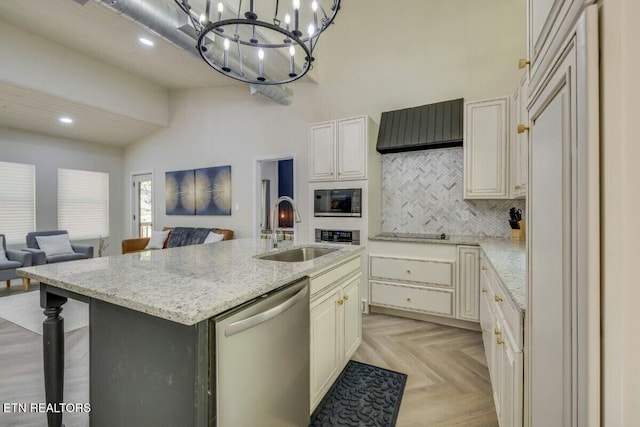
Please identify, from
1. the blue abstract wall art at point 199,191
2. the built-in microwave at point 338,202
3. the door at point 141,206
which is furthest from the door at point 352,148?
the door at point 141,206

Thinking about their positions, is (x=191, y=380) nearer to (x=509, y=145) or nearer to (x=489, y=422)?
(x=489, y=422)

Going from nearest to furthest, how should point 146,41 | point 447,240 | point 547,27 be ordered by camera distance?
point 547,27 < point 447,240 < point 146,41

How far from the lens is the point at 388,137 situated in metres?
3.52

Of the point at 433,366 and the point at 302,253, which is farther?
the point at 302,253

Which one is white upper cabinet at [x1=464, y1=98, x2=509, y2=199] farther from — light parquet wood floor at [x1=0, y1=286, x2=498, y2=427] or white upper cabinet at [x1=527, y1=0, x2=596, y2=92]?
white upper cabinet at [x1=527, y1=0, x2=596, y2=92]

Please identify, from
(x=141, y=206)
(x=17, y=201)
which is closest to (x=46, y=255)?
(x=17, y=201)

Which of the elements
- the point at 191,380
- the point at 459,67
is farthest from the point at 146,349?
the point at 459,67

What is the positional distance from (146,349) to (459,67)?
3.98 metres

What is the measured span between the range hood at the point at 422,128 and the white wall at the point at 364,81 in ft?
0.74

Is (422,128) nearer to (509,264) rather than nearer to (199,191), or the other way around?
(509,264)

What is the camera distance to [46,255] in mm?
4680

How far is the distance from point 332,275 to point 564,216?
4.50 feet

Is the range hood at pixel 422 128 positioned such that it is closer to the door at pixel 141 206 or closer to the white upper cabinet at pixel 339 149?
the white upper cabinet at pixel 339 149

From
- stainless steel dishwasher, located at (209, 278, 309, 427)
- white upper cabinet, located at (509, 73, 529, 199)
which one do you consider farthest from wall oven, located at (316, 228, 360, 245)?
stainless steel dishwasher, located at (209, 278, 309, 427)
